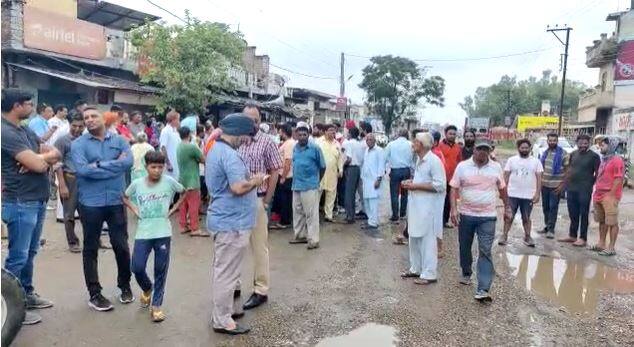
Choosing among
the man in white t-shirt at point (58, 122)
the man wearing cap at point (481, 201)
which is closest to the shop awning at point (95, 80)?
the man in white t-shirt at point (58, 122)

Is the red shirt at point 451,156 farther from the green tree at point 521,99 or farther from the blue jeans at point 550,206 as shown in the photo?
the green tree at point 521,99

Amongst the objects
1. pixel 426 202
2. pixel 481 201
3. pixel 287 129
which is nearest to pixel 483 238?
pixel 481 201

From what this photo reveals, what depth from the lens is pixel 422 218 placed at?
5887 mm

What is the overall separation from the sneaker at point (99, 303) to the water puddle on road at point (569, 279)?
433 centimetres

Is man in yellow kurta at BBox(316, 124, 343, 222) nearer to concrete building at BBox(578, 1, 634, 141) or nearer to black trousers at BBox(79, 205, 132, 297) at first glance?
black trousers at BBox(79, 205, 132, 297)

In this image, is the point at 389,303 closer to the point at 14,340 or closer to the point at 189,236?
the point at 14,340

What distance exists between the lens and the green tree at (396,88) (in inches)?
1880

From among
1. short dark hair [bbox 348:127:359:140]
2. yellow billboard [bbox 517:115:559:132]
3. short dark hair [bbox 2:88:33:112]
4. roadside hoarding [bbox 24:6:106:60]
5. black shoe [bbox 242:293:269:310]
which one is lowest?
black shoe [bbox 242:293:269:310]

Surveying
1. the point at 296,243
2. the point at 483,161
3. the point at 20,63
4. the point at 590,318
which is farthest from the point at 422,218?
the point at 20,63

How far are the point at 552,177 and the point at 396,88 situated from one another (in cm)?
4035

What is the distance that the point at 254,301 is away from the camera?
16.5 feet

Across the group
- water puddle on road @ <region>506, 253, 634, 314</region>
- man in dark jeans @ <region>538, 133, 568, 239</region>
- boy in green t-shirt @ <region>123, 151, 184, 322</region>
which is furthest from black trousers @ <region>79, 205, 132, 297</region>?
man in dark jeans @ <region>538, 133, 568, 239</region>

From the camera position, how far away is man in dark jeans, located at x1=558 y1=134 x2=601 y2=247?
8.27m

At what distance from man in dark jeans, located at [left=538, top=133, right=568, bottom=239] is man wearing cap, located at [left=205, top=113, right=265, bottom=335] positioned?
6283 mm
